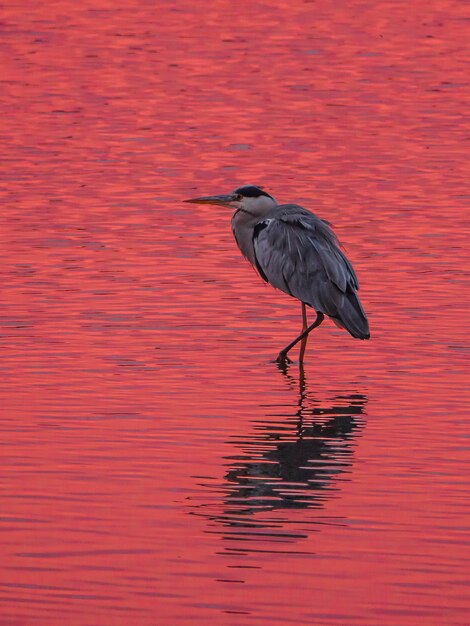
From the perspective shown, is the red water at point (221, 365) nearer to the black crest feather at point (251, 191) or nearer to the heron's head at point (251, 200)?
the heron's head at point (251, 200)

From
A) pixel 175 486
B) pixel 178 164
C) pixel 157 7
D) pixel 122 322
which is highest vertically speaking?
pixel 175 486

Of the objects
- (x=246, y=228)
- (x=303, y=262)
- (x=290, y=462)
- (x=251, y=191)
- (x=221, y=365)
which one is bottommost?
(x=221, y=365)

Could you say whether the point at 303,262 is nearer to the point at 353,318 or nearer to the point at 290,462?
the point at 353,318

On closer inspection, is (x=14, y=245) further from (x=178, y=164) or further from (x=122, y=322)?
(x=178, y=164)

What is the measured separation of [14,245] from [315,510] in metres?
10.7

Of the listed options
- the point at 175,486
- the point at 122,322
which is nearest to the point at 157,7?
the point at 122,322

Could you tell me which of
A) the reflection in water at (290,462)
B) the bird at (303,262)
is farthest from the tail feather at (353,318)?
the reflection in water at (290,462)

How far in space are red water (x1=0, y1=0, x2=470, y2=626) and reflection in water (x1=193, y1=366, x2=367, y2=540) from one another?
3 cm

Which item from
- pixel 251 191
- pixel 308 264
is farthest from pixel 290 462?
pixel 251 191

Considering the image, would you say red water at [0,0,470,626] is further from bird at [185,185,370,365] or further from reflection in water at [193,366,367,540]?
bird at [185,185,370,365]

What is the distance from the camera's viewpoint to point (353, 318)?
15.8 m

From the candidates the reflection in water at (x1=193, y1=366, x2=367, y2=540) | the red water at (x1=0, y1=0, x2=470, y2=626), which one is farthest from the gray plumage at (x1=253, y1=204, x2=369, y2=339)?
the reflection in water at (x1=193, y1=366, x2=367, y2=540)

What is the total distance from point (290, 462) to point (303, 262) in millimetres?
4763

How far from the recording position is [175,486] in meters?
11.4
